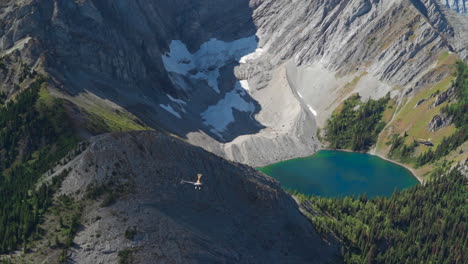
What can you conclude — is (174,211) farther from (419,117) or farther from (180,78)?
(180,78)

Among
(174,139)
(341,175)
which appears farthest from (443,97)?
(174,139)

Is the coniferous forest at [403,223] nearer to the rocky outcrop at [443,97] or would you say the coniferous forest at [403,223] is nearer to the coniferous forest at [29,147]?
the rocky outcrop at [443,97]

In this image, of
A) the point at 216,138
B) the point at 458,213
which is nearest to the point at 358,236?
the point at 458,213

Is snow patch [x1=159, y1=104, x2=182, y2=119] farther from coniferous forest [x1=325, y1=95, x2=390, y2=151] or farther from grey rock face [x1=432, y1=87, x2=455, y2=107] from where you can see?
grey rock face [x1=432, y1=87, x2=455, y2=107]

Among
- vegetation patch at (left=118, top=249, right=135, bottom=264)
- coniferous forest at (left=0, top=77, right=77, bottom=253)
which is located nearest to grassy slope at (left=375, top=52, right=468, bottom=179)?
coniferous forest at (left=0, top=77, right=77, bottom=253)

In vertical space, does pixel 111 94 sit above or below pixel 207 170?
above

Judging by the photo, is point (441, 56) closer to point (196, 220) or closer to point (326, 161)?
point (326, 161)
